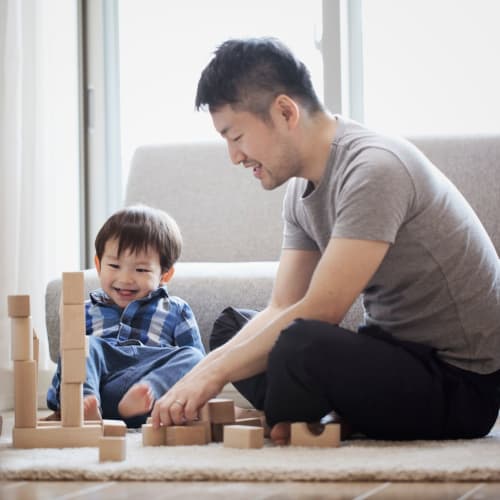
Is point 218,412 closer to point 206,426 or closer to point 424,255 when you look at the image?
point 206,426

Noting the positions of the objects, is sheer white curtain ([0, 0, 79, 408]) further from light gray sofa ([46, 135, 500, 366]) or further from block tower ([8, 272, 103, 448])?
block tower ([8, 272, 103, 448])

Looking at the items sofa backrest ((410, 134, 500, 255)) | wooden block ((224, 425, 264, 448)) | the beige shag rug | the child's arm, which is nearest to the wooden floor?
the beige shag rug

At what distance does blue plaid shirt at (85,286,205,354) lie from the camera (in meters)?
2.25

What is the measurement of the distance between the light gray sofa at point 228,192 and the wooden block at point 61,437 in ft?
3.68

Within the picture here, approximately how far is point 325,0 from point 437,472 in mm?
2483

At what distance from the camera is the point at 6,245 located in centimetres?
321

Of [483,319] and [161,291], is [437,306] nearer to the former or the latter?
[483,319]

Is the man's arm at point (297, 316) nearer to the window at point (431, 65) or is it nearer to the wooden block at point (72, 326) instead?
the wooden block at point (72, 326)

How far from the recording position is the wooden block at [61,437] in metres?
1.74

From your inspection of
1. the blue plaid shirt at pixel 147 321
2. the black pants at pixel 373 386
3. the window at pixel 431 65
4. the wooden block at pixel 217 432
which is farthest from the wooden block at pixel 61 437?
the window at pixel 431 65

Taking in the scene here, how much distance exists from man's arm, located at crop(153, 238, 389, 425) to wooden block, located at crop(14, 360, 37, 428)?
0.74 feet

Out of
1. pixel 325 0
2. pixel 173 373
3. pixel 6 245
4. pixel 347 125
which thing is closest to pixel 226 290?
pixel 173 373

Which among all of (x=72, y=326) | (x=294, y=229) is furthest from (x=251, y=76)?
(x=72, y=326)

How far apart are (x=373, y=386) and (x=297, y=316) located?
18cm
